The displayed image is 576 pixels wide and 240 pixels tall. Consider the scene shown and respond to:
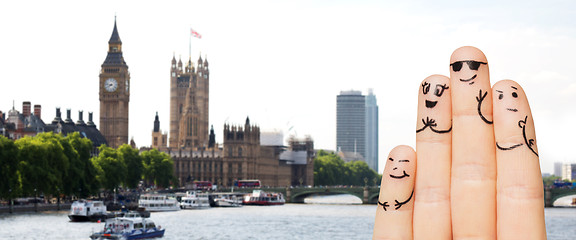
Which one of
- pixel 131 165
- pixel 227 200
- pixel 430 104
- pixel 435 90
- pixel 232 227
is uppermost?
pixel 131 165

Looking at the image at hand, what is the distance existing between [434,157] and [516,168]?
1.34 meters

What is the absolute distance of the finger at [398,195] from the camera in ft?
52.4

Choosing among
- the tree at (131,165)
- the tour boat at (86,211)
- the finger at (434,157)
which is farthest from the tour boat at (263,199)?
the finger at (434,157)

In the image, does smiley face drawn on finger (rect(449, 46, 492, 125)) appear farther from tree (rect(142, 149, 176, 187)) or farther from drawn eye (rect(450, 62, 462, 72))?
tree (rect(142, 149, 176, 187))

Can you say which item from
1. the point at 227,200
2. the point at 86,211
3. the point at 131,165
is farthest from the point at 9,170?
the point at 227,200

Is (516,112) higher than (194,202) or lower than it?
higher

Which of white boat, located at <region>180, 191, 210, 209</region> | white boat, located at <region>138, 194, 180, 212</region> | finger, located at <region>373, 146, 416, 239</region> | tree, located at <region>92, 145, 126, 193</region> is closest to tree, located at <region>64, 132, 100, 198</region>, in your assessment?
tree, located at <region>92, 145, 126, 193</region>

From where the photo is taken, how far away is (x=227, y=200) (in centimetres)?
15675

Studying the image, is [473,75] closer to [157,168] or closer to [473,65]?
[473,65]

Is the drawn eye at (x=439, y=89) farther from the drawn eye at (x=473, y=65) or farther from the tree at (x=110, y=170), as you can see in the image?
the tree at (x=110, y=170)

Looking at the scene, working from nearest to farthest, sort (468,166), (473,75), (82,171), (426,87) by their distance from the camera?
(468,166) → (473,75) → (426,87) → (82,171)

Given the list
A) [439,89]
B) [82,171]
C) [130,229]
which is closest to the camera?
[439,89]

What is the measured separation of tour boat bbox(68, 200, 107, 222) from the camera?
309 ft

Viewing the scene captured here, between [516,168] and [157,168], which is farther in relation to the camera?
[157,168]
